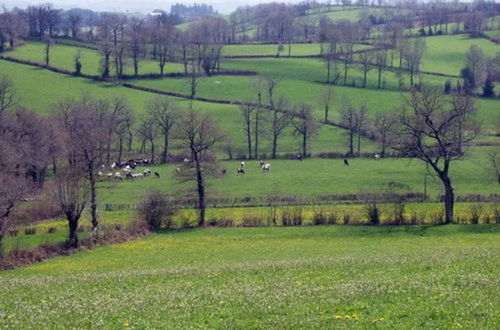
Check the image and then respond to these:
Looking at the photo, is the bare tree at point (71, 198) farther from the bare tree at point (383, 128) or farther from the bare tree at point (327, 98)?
the bare tree at point (327, 98)

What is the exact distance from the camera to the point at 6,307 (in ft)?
76.1

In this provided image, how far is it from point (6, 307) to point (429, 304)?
44.1 ft

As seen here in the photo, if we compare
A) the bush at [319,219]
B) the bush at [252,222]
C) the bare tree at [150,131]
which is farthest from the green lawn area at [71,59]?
the bush at [319,219]

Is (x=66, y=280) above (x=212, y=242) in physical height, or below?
above

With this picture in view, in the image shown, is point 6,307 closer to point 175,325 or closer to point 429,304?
point 175,325

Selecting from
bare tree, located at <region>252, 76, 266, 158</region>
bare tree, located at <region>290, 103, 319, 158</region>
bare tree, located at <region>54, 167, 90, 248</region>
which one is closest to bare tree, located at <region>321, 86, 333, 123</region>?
bare tree, located at <region>290, 103, 319, 158</region>

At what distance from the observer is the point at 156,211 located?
2248 inches

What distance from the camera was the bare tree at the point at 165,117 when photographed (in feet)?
312

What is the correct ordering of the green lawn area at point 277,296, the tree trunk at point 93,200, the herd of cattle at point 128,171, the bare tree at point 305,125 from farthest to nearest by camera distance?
1. the bare tree at point 305,125
2. the herd of cattle at point 128,171
3. the tree trunk at point 93,200
4. the green lawn area at point 277,296

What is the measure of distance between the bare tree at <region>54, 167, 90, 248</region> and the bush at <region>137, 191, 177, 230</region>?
7499mm

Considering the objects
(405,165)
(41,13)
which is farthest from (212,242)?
(41,13)

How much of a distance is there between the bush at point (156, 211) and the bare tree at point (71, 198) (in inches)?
295

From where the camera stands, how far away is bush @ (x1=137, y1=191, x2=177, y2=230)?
187ft

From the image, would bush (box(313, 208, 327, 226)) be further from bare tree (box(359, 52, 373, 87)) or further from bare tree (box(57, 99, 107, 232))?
bare tree (box(359, 52, 373, 87))
